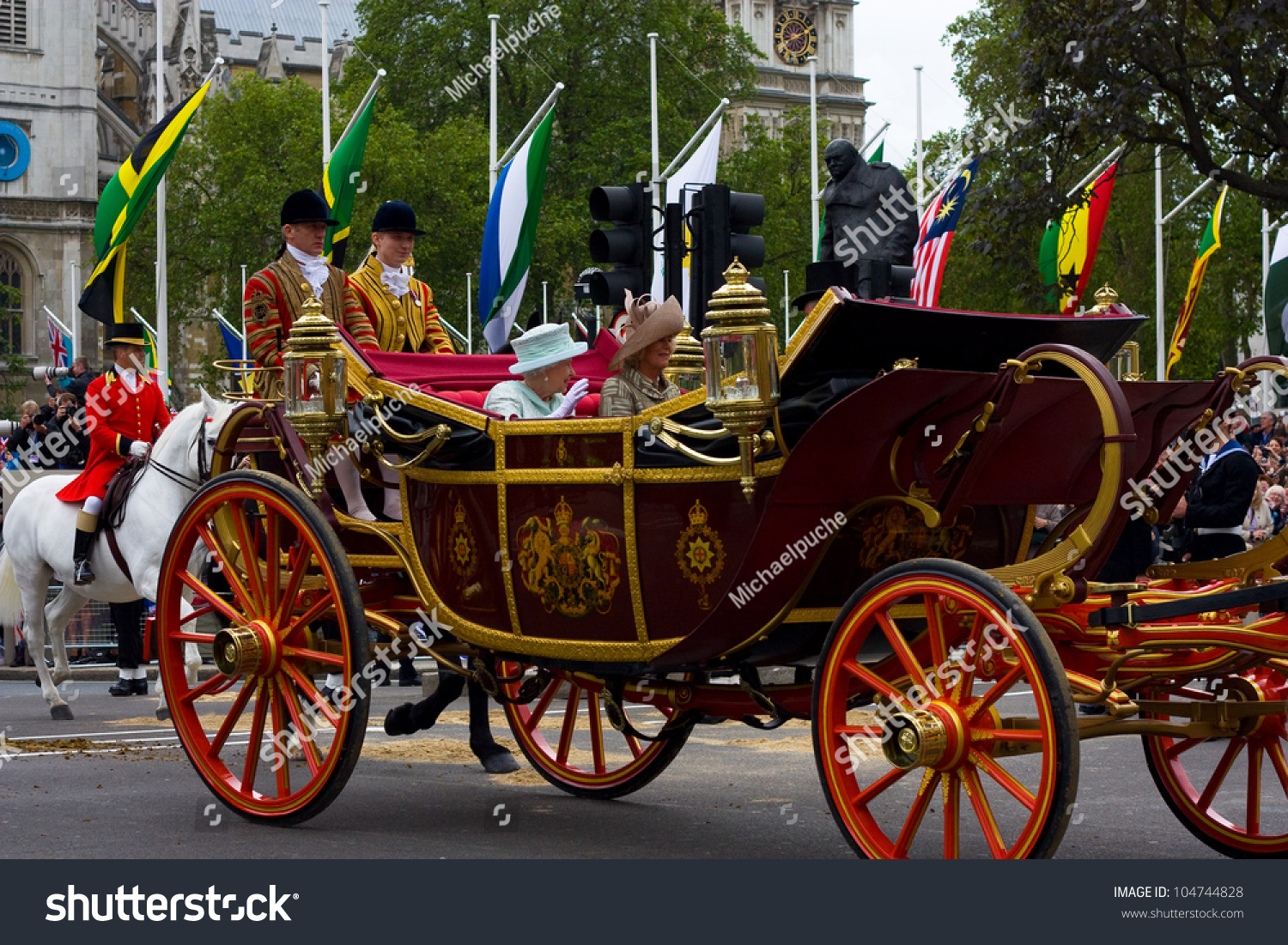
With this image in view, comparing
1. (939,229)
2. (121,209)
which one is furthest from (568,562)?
(939,229)

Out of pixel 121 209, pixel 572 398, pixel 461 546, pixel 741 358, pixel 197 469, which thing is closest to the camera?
pixel 741 358

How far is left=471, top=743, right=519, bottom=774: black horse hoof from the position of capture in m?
8.30

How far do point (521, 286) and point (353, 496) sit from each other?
44.6ft

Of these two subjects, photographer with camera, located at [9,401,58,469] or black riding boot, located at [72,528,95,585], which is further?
→ photographer with camera, located at [9,401,58,469]

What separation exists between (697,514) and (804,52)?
9262 cm

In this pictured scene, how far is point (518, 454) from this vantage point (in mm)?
6242

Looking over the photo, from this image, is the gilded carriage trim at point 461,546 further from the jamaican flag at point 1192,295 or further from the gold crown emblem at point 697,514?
the jamaican flag at point 1192,295

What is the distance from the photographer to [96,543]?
10758mm

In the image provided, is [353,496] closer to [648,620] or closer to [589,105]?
[648,620]

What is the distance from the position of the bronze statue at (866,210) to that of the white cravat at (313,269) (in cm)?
234

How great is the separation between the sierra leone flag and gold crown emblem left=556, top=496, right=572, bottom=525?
535 inches

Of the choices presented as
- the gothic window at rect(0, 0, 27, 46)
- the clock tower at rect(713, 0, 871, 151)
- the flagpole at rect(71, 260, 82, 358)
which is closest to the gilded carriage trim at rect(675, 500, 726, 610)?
the flagpole at rect(71, 260, 82, 358)

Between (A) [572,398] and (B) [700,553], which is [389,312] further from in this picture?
(B) [700,553]

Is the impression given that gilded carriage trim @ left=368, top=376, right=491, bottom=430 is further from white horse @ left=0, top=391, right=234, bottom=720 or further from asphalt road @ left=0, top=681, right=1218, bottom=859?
white horse @ left=0, top=391, right=234, bottom=720
